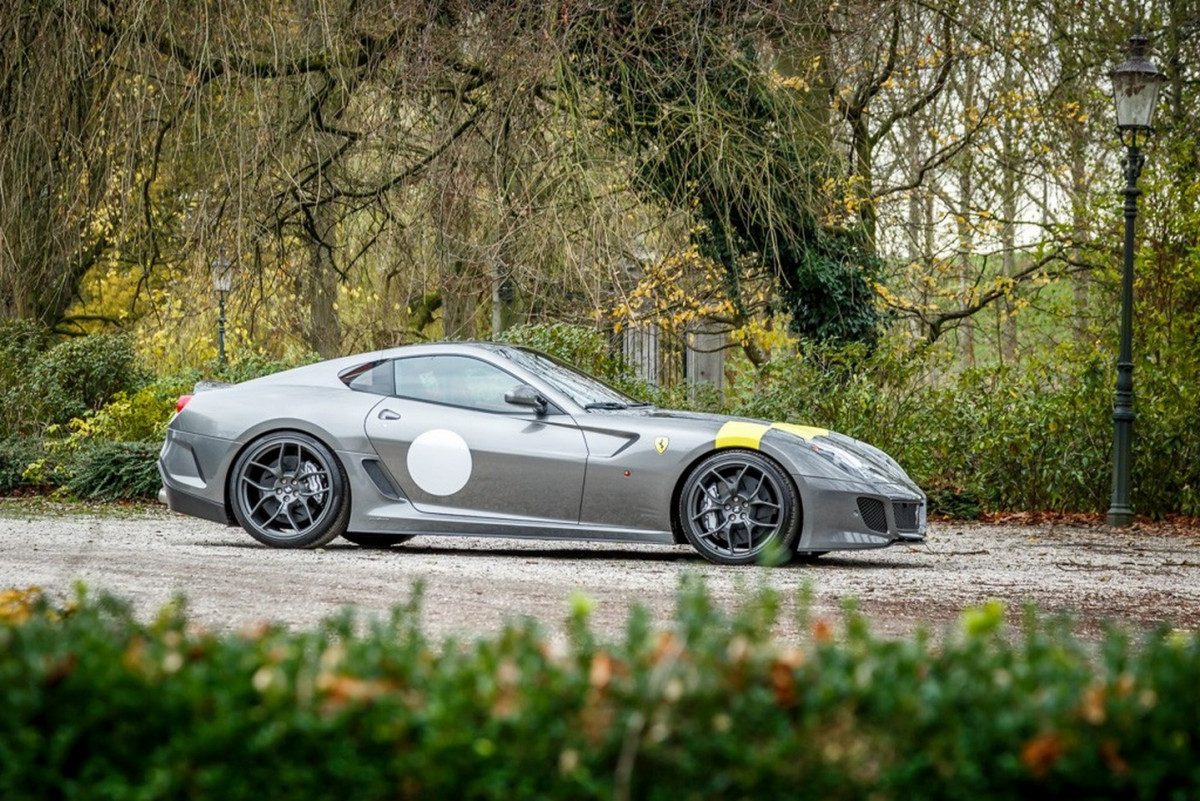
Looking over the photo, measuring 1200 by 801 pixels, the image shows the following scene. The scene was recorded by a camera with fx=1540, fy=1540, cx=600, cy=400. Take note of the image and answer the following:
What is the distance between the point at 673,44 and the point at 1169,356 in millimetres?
5380

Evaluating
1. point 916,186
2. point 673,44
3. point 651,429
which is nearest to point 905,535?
point 651,429

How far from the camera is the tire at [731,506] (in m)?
9.52

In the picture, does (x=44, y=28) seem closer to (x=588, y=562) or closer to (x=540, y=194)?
(x=540, y=194)

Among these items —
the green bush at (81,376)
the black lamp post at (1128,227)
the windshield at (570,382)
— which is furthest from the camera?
the green bush at (81,376)

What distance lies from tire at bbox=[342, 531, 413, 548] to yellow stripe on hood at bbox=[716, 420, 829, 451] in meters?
2.61

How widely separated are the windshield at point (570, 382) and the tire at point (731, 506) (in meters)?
1.01

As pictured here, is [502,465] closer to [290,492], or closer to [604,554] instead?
[604,554]

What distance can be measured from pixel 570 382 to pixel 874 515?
7.51 feet

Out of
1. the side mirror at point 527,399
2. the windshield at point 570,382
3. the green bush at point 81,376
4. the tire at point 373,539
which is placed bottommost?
the tire at point 373,539

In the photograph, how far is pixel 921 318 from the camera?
21.2 m

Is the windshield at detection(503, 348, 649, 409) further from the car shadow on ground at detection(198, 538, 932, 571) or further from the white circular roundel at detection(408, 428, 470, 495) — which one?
the car shadow on ground at detection(198, 538, 932, 571)

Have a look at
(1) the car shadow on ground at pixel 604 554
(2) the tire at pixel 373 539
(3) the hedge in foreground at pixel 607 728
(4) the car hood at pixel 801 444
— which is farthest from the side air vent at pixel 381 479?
(3) the hedge in foreground at pixel 607 728

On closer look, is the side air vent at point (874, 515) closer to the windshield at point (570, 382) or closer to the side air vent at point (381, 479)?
the windshield at point (570, 382)

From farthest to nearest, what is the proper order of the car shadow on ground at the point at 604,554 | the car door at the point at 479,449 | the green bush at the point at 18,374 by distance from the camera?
the green bush at the point at 18,374 → the car shadow on ground at the point at 604,554 → the car door at the point at 479,449
